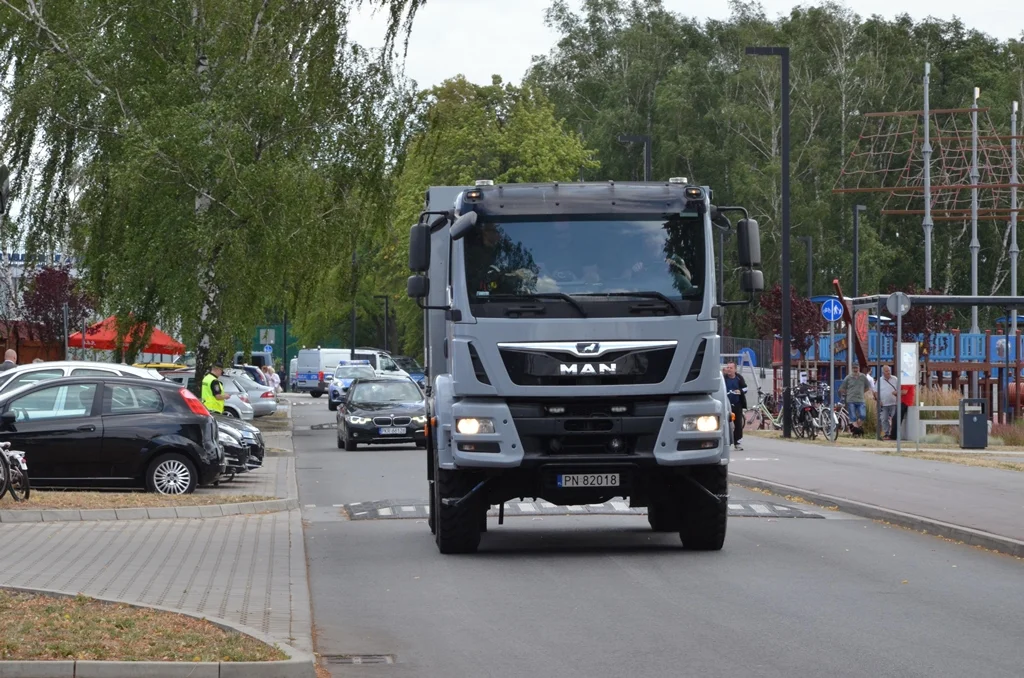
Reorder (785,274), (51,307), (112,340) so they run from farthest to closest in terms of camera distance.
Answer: (51,307) < (785,274) < (112,340)

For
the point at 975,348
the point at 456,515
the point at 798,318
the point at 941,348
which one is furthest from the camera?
the point at 798,318

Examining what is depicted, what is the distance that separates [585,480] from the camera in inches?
556

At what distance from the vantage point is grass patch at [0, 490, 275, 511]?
59.3 ft

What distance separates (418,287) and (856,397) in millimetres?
25882

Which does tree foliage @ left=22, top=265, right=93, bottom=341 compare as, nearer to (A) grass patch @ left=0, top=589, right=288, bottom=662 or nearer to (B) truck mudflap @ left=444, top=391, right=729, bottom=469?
(B) truck mudflap @ left=444, top=391, right=729, bottom=469

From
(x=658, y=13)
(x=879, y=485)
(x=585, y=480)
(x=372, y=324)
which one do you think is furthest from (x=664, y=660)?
(x=372, y=324)

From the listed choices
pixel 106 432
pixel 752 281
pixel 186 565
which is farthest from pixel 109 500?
pixel 752 281

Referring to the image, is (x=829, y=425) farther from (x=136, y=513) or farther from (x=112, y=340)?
(x=136, y=513)

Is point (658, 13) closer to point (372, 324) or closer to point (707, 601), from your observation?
point (372, 324)

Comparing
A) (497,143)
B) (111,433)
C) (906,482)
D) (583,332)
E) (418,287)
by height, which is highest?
(497,143)

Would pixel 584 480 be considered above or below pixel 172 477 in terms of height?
above

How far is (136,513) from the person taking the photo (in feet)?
59.0

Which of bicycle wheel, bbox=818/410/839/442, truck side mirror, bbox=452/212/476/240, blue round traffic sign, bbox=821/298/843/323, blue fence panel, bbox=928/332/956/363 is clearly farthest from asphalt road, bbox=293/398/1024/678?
blue fence panel, bbox=928/332/956/363

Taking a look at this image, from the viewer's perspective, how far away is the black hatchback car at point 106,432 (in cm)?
2028
